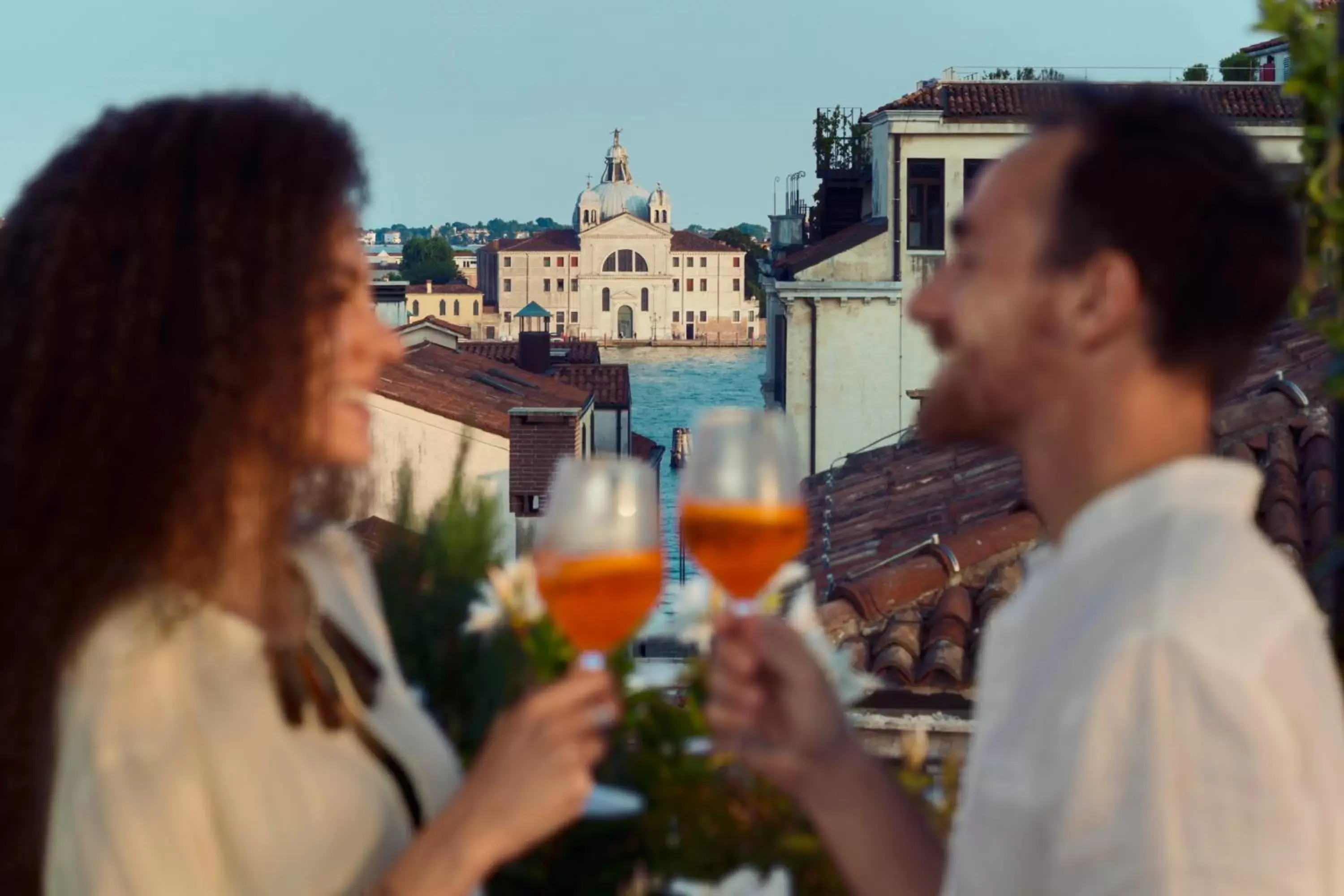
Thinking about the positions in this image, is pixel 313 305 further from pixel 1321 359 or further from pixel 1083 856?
pixel 1321 359

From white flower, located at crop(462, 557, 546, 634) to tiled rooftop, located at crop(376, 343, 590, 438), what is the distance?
17199mm

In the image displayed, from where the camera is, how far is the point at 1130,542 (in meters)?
1.41

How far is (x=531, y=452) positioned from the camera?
22.1m

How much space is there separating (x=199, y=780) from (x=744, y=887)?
0.69 metres

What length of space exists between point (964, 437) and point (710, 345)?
13312 cm

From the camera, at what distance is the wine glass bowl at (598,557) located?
5.29 feet

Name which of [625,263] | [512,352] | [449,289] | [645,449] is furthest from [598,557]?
[625,263]

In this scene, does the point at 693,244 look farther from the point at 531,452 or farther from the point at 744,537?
the point at 744,537

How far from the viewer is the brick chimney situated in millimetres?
22078

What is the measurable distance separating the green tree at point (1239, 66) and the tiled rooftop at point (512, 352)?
13804 mm

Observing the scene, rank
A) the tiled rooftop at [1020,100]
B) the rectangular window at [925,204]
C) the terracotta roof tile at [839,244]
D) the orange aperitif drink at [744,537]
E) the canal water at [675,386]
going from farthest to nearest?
the canal water at [675,386] < the terracotta roof tile at [839,244] < the rectangular window at [925,204] < the tiled rooftop at [1020,100] < the orange aperitif drink at [744,537]

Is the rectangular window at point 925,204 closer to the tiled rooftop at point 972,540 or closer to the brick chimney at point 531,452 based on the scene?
the brick chimney at point 531,452

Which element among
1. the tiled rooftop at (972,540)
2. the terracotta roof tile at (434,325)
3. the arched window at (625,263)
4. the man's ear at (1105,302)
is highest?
the arched window at (625,263)

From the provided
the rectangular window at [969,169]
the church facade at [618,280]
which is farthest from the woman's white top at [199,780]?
the church facade at [618,280]
